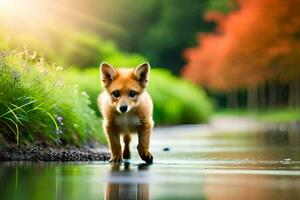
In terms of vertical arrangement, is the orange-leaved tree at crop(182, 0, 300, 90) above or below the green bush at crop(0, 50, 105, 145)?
above

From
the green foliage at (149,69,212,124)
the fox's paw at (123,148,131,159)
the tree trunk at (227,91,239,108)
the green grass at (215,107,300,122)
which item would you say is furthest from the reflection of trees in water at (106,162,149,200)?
the tree trunk at (227,91,239,108)

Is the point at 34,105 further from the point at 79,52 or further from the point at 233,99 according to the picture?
the point at 233,99

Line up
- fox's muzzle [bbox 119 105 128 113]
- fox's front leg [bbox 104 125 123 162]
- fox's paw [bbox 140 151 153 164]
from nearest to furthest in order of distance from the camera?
fox's muzzle [bbox 119 105 128 113], fox's front leg [bbox 104 125 123 162], fox's paw [bbox 140 151 153 164]

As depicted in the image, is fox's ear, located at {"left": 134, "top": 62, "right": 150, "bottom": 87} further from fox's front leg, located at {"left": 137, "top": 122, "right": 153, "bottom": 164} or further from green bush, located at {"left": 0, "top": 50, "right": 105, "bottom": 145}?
green bush, located at {"left": 0, "top": 50, "right": 105, "bottom": 145}

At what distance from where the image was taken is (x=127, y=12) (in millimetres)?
64625

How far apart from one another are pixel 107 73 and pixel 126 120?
1.84 feet

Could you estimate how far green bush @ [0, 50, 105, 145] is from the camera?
1254cm

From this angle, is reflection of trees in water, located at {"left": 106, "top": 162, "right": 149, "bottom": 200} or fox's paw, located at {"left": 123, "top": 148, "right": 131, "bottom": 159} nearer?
reflection of trees in water, located at {"left": 106, "top": 162, "right": 149, "bottom": 200}

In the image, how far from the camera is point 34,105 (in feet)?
42.1

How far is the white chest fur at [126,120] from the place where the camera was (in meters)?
11.9

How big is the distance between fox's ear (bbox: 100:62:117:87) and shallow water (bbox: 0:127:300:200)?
91 cm

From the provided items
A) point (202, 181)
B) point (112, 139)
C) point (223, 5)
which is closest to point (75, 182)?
point (202, 181)

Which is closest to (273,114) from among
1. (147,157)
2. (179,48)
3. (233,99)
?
(233,99)

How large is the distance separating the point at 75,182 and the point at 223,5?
185ft
